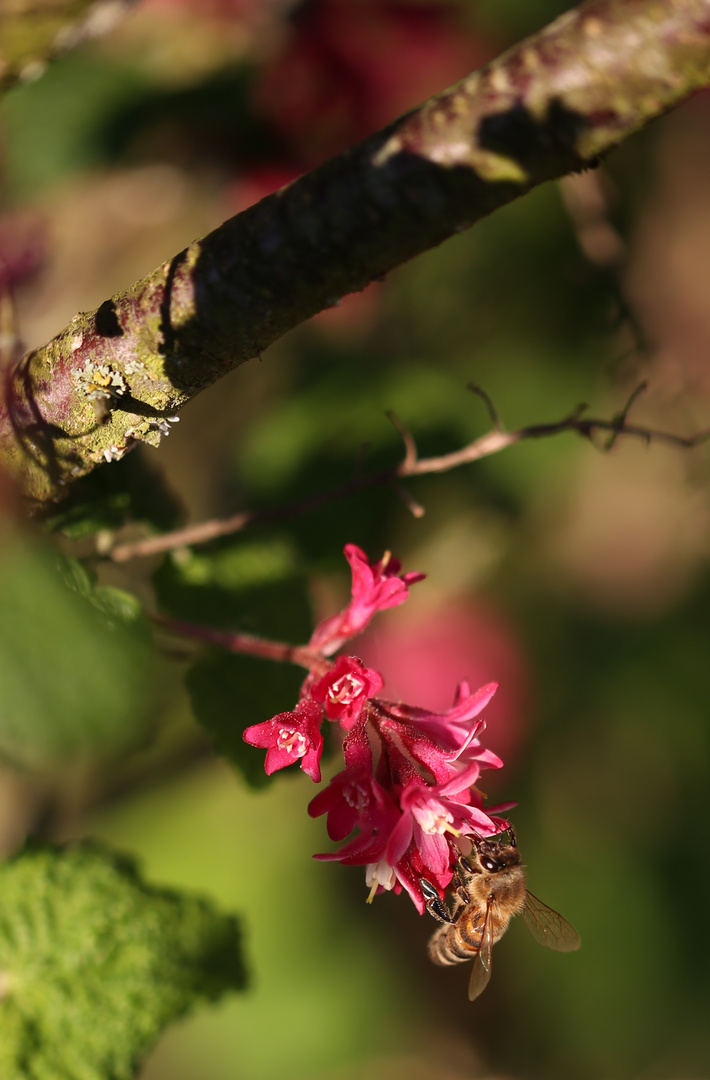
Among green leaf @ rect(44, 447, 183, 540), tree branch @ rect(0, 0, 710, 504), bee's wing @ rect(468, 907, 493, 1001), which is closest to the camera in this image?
tree branch @ rect(0, 0, 710, 504)

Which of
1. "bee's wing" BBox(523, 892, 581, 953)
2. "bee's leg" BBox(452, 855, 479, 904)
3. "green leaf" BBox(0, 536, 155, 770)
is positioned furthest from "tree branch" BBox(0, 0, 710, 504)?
"bee's wing" BBox(523, 892, 581, 953)

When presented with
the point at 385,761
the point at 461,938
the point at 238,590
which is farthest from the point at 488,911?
the point at 238,590

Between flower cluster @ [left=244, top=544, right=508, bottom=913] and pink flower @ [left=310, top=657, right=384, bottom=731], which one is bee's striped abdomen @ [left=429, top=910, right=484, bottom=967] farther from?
pink flower @ [left=310, top=657, right=384, bottom=731]

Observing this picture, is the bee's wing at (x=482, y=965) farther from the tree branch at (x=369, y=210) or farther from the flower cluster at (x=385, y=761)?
the tree branch at (x=369, y=210)

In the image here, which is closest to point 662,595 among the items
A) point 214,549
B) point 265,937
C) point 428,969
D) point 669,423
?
point 669,423

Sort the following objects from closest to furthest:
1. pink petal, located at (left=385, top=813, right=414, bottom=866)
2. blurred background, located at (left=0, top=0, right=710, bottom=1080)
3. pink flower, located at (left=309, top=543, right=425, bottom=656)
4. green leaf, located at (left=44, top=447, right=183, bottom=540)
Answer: pink petal, located at (left=385, top=813, right=414, bottom=866)
pink flower, located at (left=309, top=543, right=425, bottom=656)
green leaf, located at (left=44, top=447, right=183, bottom=540)
blurred background, located at (left=0, top=0, right=710, bottom=1080)

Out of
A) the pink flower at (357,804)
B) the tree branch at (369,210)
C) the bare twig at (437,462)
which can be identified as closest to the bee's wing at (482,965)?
the pink flower at (357,804)
